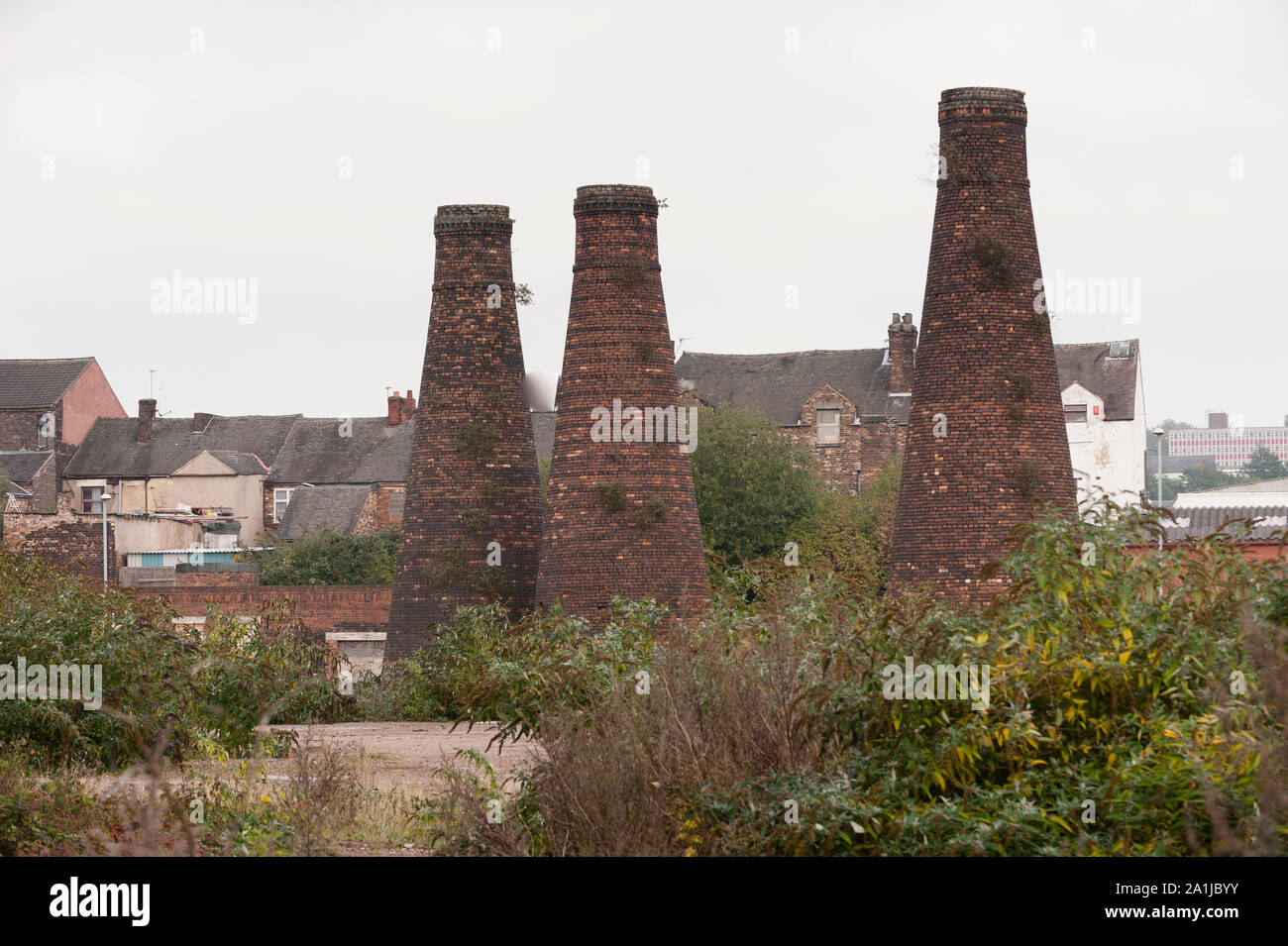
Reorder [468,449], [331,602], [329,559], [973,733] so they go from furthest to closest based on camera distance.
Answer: [329,559] → [331,602] → [468,449] → [973,733]

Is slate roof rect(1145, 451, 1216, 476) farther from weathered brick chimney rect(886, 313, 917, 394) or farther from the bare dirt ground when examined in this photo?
the bare dirt ground

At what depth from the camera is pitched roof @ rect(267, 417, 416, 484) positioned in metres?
64.4

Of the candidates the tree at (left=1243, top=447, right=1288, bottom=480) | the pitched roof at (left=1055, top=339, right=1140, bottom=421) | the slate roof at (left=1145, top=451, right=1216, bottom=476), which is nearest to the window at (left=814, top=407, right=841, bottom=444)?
the pitched roof at (left=1055, top=339, right=1140, bottom=421)

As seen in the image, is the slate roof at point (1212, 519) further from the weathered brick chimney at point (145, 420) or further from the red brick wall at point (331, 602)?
the weathered brick chimney at point (145, 420)

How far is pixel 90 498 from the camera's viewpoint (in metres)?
68.2

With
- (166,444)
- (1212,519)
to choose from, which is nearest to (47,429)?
(166,444)

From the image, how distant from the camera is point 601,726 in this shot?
35.8 ft

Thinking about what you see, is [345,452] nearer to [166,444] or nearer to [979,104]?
[166,444]

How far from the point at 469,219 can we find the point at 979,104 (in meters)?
10.8

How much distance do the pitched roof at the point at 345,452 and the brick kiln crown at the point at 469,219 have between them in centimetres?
3160

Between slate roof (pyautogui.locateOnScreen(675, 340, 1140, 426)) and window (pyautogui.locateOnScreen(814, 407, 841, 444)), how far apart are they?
0.83 m

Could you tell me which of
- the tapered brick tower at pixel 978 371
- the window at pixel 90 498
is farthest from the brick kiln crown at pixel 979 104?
the window at pixel 90 498
